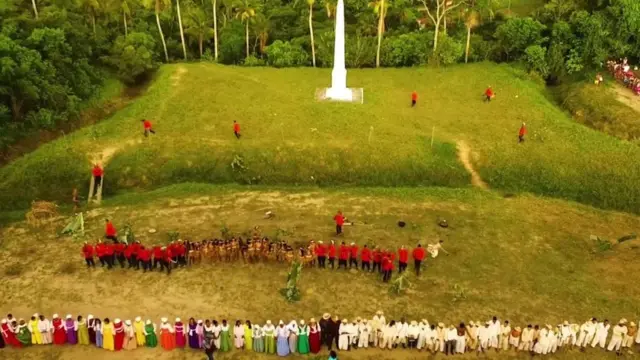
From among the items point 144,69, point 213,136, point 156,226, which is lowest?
point 156,226

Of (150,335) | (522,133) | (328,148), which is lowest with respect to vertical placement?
(150,335)

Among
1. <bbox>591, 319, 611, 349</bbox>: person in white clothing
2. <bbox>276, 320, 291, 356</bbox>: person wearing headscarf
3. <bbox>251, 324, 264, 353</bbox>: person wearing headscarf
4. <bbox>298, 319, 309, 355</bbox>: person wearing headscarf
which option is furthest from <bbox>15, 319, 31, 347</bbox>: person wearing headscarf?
<bbox>591, 319, 611, 349</bbox>: person in white clothing

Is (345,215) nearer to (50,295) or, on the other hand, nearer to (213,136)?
(213,136)

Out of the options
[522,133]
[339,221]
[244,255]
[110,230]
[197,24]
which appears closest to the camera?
[244,255]

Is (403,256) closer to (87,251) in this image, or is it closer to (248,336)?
(248,336)

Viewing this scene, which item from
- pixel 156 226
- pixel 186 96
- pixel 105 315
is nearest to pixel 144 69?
pixel 186 96

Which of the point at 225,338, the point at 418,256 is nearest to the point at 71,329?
the point at 225,338

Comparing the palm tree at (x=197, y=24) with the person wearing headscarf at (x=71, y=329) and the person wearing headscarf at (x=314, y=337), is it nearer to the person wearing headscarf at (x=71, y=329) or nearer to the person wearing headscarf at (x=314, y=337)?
the person wearing headscarf at (x=71, y=329)
